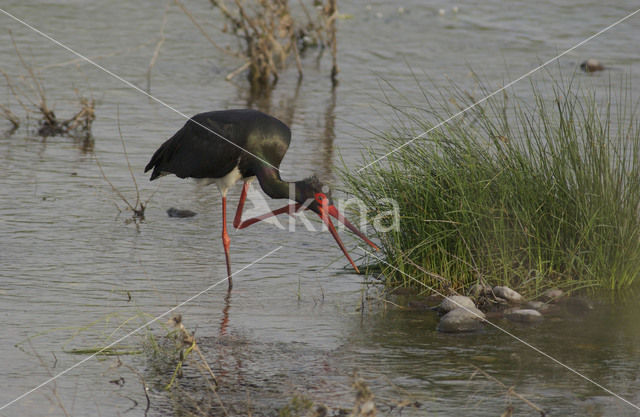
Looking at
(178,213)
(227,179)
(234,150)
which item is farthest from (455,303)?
(178,213)

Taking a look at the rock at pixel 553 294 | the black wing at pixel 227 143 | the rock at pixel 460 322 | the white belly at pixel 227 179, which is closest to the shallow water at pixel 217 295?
the rock at pixel 460 322

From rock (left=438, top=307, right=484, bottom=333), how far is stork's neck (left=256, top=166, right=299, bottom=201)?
167 cm

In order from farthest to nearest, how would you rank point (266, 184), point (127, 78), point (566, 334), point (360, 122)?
point (127, 78) → point (360, 122) → point (266, 184) → point (566, 334)

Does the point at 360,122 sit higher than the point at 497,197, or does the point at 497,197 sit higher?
the point at 497,197

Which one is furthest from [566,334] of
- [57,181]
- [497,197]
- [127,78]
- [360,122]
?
[127,78]

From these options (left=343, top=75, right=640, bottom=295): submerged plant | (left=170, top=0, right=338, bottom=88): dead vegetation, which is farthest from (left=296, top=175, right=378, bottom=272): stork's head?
(left=170, top=0, right=338, bottom=88): dead vegetation

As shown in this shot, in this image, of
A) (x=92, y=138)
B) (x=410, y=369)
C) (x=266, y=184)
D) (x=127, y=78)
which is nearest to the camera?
(x=410, y=369)

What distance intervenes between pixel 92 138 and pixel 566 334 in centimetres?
629

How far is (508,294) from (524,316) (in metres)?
0.22

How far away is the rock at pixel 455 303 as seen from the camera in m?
6.39

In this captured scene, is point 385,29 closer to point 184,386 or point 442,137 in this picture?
point 442,137

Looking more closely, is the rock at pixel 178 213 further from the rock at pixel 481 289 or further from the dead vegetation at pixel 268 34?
the dead vegetation at pixel 268 34

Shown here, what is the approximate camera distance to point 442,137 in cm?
711

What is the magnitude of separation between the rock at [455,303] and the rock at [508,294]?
8.3 inches
